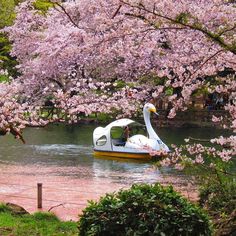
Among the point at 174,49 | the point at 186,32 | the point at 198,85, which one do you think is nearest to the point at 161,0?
the point at 198,85

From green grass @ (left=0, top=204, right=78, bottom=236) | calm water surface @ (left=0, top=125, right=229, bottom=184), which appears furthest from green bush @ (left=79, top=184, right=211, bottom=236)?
calm water surface @ (left=0, top=125, right=229, bottom=184)

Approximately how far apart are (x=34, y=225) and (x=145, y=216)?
362cm

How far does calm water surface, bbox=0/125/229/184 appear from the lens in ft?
57.5

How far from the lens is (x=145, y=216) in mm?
5855

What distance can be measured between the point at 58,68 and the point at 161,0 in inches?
416

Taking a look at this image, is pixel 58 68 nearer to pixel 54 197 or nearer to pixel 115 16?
pixel 54 197

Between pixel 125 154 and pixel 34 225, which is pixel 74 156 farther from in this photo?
pixel 34 225

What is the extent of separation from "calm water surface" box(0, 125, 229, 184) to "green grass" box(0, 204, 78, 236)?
148 inches

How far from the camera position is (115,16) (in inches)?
274

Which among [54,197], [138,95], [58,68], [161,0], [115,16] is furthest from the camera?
[58,68]

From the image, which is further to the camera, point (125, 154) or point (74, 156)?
point (125, 154)

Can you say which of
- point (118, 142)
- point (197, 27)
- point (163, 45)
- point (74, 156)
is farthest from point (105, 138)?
point (197, 27)

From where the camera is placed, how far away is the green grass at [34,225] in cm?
845

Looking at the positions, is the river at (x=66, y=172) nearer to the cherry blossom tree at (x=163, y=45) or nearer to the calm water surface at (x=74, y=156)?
the calm water surface at (x=74, y=156)
